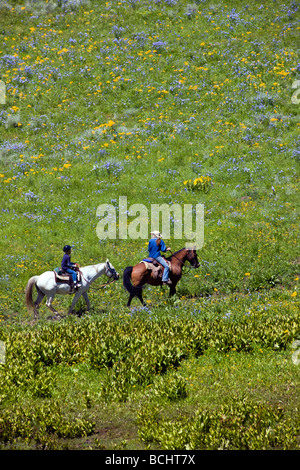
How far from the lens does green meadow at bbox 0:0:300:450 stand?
7.83 m

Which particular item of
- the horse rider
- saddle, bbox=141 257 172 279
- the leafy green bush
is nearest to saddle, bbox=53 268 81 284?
the horse rider

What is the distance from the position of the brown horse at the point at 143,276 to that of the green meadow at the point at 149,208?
0.68 metres

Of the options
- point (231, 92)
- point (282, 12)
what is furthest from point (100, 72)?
point (282, 12)

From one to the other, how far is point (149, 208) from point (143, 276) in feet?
24.6

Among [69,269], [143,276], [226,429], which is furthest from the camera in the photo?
[143,276]

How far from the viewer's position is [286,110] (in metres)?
27.8

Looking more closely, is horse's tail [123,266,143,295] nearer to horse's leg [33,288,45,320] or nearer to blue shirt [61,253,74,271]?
blue shirt [61,253,74,271]

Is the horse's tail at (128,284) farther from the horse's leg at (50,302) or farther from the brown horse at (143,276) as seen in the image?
the horse's leg at (50,302)

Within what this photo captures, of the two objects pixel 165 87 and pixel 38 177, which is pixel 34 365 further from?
pixel 165 87

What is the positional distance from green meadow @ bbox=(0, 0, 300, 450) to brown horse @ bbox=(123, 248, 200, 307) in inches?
26.7

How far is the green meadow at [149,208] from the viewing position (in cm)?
783

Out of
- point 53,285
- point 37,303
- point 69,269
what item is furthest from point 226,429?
point 37,303

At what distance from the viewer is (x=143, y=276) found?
14.9 m

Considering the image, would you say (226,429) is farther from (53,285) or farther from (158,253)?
(53,285)
